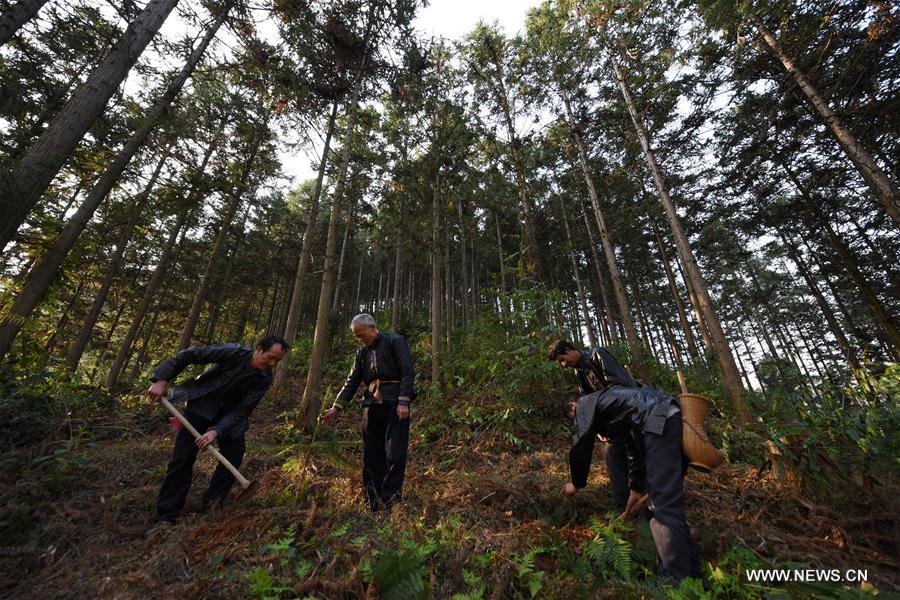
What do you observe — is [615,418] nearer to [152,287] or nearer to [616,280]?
[616,280]

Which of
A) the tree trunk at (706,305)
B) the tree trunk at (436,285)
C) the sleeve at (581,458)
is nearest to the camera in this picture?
the sleeve at (581,458)

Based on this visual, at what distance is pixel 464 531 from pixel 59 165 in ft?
21.0

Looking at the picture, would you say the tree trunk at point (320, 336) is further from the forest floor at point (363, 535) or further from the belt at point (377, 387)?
the belt at point (377, 387)

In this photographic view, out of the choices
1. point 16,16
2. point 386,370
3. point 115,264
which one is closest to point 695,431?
point 386,370

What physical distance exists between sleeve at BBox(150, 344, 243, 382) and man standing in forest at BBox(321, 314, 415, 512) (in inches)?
51.1

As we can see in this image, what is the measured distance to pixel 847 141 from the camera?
6676 millimetres

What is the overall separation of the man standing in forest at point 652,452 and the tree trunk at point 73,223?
22.3ft

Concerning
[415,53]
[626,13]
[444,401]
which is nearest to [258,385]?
[444,401]

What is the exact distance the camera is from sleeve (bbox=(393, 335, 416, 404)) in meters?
3.59

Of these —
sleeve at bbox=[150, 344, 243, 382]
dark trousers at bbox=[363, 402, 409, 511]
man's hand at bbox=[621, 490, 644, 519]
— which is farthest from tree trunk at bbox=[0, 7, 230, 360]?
man's hand at bbox=[621, 490, 644, 519]

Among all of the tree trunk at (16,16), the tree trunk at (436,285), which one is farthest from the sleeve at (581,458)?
the tree trunk at (16,16)

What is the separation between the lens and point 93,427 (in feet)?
17.6

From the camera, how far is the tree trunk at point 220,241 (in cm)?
1009

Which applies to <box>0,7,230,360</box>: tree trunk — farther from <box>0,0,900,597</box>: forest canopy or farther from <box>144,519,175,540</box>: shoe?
<box>144,519,175,540</box>: shoe
